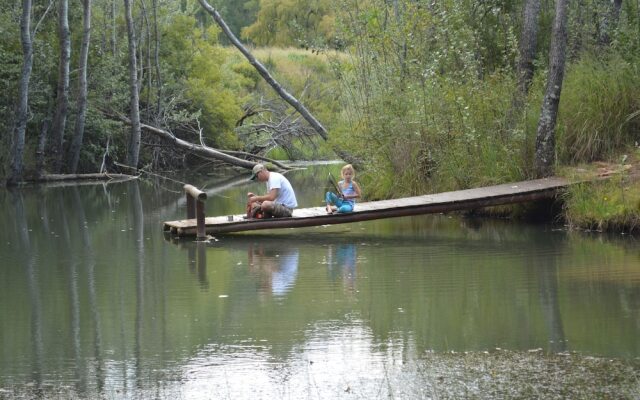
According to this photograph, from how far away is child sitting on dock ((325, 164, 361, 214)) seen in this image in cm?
1769

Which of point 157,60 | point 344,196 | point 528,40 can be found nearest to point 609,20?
point 528,40

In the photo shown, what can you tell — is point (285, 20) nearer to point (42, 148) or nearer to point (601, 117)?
point (42, 148)

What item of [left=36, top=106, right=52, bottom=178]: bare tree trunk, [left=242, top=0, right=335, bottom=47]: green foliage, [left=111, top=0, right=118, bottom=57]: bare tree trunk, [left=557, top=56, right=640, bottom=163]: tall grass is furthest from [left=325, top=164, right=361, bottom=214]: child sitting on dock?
A: [left=242, top=0, right=335, bottom=47]: green foliage

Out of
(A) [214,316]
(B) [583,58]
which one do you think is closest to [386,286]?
(A) [214,316]

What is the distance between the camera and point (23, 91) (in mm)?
30578

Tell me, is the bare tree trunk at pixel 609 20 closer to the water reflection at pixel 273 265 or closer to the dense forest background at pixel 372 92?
the dense forest background at pixel 372 92

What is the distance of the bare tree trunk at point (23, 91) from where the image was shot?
30.2m

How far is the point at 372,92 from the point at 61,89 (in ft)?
40.0

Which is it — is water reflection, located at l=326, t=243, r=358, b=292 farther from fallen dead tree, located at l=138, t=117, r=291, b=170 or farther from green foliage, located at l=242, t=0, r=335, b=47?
green foliage, located at l=242, t=0, r=335, b=47

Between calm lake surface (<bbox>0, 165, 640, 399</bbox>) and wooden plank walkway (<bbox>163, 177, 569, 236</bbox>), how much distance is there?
0.30m

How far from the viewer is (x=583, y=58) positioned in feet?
70.1

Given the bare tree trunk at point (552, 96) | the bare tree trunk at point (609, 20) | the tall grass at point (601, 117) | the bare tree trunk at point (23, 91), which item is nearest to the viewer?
the bare tree trunk at point (552, 96)

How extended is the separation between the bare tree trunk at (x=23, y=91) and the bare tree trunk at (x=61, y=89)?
3.72 feet

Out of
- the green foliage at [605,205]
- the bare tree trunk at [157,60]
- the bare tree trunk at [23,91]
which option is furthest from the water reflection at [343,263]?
the bare tree trunk at [157,60]
